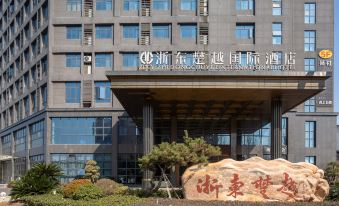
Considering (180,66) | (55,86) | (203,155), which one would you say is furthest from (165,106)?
(55,86)

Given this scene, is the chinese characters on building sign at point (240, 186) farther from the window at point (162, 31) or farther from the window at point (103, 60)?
the window at point (103, 60)

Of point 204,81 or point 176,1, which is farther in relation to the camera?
point 176,1

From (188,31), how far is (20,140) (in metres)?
26.0

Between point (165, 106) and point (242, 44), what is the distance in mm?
15709

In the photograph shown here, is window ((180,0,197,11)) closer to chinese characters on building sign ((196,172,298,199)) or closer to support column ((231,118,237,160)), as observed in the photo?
support column ((231,118,237,160))

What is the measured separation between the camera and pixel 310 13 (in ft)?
189

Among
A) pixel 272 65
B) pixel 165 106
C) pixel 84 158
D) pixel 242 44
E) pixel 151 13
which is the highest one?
pixel 151 13

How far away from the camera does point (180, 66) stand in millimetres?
25719

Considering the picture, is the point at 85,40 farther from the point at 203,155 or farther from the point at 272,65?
the point at 203,155

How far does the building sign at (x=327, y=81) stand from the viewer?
5491 cm

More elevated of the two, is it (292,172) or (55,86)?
(55,86)

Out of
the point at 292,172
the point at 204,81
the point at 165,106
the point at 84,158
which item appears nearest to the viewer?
the point at 292,172

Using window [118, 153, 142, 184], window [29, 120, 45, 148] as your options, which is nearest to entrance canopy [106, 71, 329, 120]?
window [118, 153, 142, 184]

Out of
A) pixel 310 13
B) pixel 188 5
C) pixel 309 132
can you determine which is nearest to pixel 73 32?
pixel 188 5
